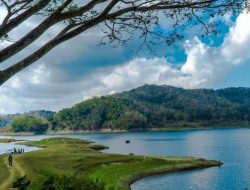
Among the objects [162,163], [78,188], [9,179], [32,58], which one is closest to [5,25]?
[32,58]

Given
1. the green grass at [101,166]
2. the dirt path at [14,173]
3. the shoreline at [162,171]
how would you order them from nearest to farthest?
the dirt path at [14,173]
the green grass at [101,166]
the shoreline at [162,171]

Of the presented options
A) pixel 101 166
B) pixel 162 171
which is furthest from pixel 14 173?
pixel 162 171

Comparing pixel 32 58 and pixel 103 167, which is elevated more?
pixel 32 58

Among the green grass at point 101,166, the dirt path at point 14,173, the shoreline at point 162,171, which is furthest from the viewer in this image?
the shoreline at point 162,171

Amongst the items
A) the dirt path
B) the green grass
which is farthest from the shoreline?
the dirt path

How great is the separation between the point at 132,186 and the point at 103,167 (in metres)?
12.7

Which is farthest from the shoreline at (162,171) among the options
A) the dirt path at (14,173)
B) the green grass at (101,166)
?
the dirt path at (14,173)

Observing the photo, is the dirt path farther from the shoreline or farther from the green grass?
the shoreline

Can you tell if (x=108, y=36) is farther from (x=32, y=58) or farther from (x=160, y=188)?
(x=160, y=188)

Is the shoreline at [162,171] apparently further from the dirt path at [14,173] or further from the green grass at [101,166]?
the dirt path at [14,173]

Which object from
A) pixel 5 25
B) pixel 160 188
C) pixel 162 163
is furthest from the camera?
pixel 162 163

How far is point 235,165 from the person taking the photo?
323 ft

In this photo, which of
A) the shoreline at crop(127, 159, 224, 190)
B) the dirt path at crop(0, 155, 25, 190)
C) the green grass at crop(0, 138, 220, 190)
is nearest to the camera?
the dirt path at crop(0, 155, 25, 190)

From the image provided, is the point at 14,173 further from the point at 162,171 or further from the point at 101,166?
the point at 162,171
